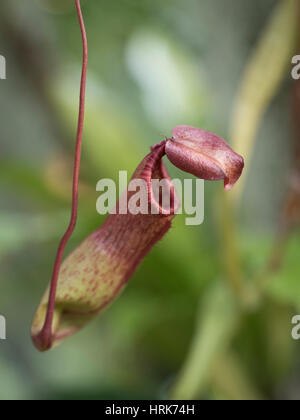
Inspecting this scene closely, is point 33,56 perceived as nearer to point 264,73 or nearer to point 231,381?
point 264,73

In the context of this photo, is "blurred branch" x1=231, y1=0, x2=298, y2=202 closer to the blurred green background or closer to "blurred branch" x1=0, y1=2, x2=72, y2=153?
the blurred green background

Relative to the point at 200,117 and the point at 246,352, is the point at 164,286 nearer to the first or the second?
the point at 246,352

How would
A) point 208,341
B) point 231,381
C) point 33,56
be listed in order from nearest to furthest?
point 208,341 < point 231,381 < point 33,56

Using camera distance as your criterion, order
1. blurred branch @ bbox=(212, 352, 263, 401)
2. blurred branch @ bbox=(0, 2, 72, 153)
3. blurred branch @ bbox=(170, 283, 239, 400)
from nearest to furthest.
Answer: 1. blurred branch @ bbox=(170, 283, 239, 400)
2. blurred branch @ bbox=(212, 352, 263, 401)
3. blurred branch @ bbox=(0, 2, 72, 153)

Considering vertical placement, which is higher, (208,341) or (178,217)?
(178,217)

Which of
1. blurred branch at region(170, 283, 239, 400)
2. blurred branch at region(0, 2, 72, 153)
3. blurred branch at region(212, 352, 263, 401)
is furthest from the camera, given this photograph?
blurred branch at region(0, 2, 72, 153)

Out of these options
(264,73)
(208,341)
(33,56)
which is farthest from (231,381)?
(33,56)

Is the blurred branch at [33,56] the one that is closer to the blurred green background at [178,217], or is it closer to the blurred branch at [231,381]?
the blurred green background at [178,217]

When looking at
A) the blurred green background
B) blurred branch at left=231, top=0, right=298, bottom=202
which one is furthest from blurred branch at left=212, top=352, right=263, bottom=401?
blurred branch at left=231, top=0, right=298, bottom=202
